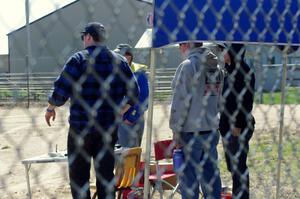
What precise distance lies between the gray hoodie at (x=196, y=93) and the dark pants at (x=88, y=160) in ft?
1.76

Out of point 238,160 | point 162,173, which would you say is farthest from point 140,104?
point 238,160

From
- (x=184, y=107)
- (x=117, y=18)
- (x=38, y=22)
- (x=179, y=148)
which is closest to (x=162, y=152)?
(x=179, y=148)

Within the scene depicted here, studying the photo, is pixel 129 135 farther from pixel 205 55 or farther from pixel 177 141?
pixel 205 55

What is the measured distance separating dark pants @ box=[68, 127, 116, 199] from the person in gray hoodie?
0.55 m

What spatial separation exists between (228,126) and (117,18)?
2.69 m

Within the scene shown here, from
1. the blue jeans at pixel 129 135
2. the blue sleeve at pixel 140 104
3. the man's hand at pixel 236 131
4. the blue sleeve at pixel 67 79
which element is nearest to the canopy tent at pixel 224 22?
the blue sleeve at pixel 67 79

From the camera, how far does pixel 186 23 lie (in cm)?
282

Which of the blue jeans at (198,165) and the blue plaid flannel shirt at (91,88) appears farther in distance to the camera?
the blue jeans at (198,165)

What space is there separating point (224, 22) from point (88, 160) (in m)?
1.41

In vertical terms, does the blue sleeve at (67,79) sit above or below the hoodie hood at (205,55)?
below

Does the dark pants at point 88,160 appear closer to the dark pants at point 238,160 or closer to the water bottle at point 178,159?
the water bottle at point 178,159

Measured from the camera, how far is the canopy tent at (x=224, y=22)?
2750mm

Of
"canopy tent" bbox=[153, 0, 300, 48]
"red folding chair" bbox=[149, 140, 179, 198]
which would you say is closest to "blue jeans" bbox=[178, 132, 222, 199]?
"red folding chair" bbox=[149, 140, 179, 198]

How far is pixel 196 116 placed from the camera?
3891 mm
